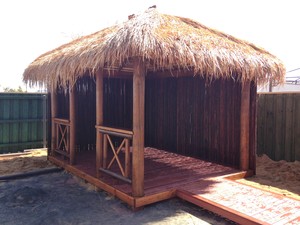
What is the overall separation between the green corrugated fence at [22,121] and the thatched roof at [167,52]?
7.83ft

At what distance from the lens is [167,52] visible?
3777mm

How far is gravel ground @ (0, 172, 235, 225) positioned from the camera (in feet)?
12.1

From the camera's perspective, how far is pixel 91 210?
402cm

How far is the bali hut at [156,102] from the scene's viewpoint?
3.95 meters

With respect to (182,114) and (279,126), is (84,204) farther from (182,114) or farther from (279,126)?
(279,126)

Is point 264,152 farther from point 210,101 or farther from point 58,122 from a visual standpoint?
point 58,122

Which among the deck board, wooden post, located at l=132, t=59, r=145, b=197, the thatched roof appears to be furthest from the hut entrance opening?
the deck board

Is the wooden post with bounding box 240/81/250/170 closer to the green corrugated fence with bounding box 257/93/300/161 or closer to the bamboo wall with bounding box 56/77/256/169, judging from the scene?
the bamboo wall with bounding box 56/77/256/169

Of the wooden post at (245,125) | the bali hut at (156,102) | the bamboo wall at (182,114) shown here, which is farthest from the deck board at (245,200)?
the bamboo wall at (182,114)

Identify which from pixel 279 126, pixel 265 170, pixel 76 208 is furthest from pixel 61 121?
pixel 279 126

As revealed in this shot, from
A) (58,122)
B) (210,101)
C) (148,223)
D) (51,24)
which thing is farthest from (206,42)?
(51,24)

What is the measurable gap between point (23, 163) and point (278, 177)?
560 cm

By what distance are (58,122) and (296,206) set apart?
482cm

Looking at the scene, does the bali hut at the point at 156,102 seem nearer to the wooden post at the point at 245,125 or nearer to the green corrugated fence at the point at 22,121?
the wooden post at the point at 245,125
